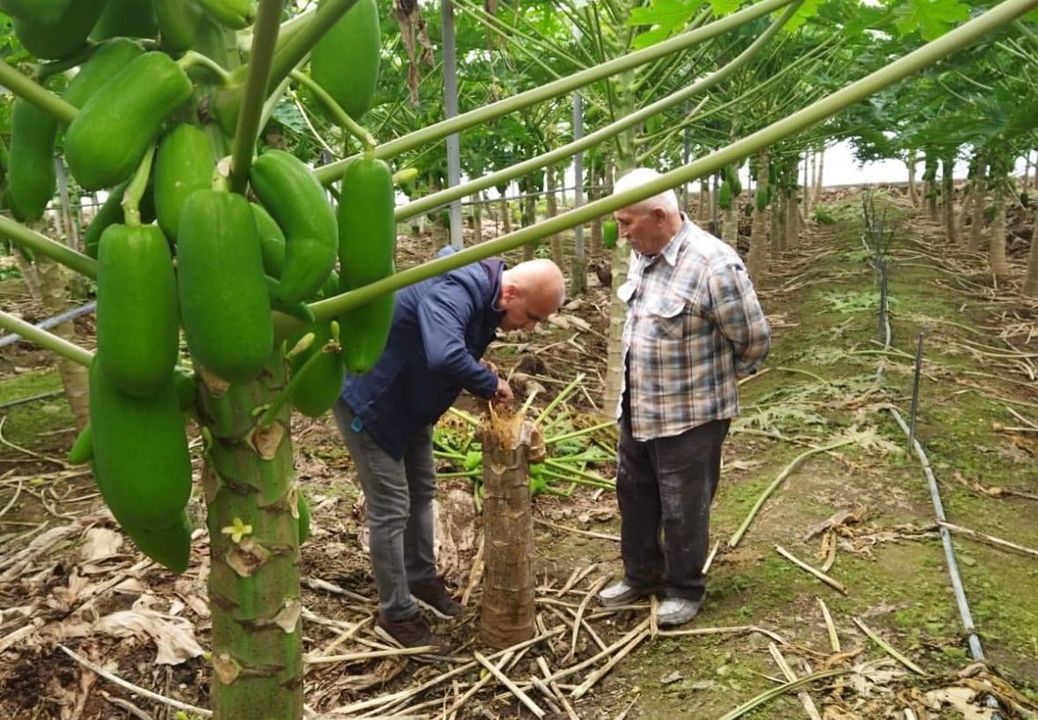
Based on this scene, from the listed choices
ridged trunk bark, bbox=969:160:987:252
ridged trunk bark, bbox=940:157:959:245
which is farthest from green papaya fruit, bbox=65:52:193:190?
ridged trunk bark, bbox=940:157:959:245

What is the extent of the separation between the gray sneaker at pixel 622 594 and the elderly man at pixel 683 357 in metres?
0.21

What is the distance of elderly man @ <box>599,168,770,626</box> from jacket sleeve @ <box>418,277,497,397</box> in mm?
599

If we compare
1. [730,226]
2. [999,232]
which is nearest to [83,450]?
[730,226]

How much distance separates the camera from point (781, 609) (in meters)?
3.29

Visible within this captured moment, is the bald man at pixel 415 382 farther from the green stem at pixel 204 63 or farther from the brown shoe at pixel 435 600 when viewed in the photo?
the green stem at pixel 204 63

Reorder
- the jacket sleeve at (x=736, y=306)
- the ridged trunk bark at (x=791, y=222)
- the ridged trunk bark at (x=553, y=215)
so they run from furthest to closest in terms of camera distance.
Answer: the ridged trunk bark at (x=791, y=222) < the ridged trunk bark at (x=553, y=215) < the jacket sleeve at (x=736, y=306)

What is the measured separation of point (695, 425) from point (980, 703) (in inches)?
46.5

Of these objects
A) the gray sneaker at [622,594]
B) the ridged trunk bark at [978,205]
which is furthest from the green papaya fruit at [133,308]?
the ridged trunk bark at [978,205]

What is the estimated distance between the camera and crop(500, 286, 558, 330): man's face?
10.2ft

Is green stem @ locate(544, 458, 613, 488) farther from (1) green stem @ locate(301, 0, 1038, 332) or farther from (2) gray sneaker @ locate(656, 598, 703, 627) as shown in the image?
(1) green stem @ locate(301, 0, 1038, 332)

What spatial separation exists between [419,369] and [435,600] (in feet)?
3.37

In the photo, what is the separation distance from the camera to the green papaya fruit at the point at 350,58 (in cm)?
102

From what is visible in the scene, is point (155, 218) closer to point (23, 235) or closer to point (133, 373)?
point (23, 235)

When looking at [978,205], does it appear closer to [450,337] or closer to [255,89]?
[450,337]
